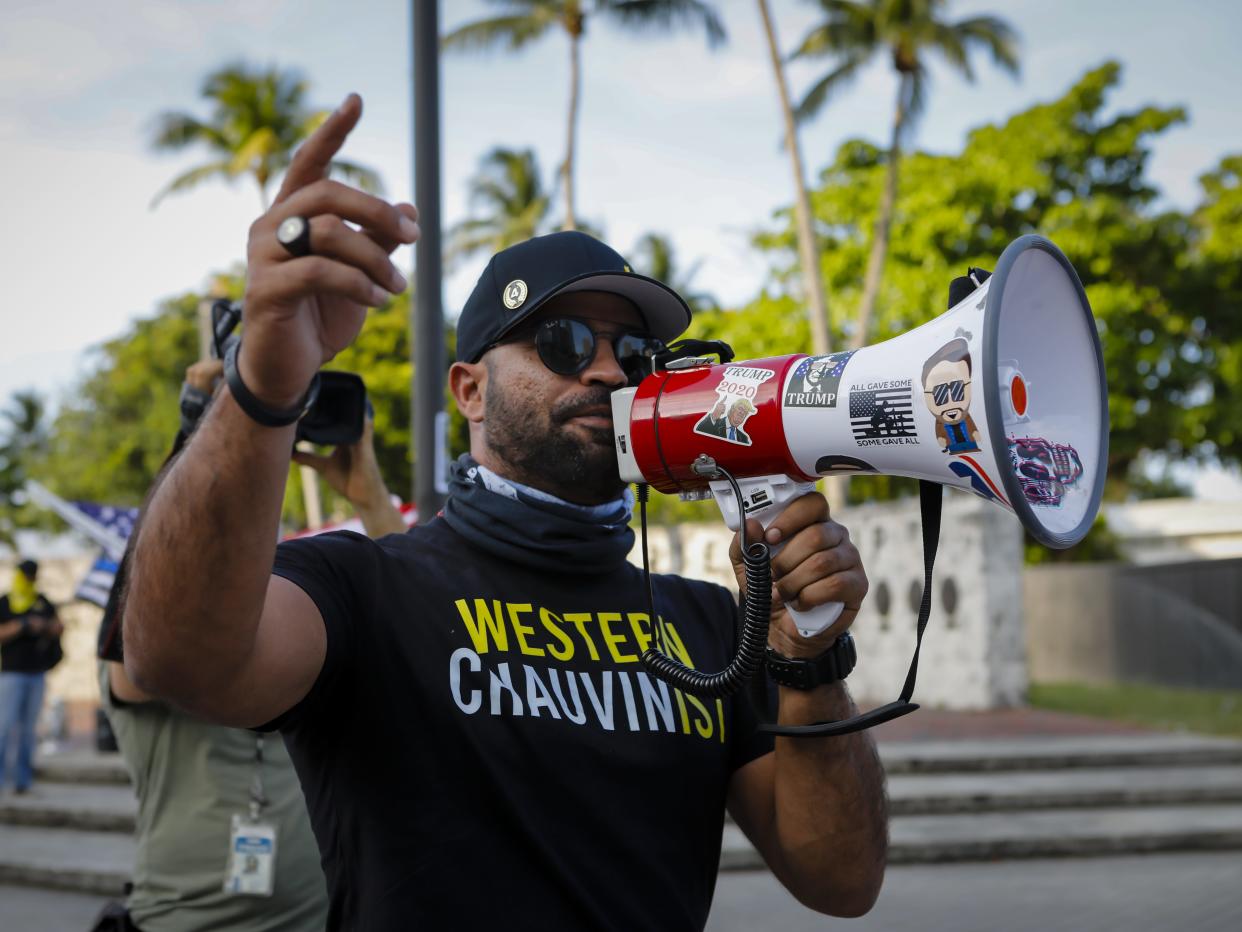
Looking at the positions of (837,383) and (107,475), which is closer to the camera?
(837,383)

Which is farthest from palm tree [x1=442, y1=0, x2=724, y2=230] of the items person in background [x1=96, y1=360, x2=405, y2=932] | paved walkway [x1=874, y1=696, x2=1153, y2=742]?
person in background [x1=96, y1=360, x2=405, y2=932]

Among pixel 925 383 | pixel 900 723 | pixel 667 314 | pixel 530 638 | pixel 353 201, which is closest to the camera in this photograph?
pixel 353 201

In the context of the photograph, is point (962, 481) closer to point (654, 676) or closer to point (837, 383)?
point (837, 383)

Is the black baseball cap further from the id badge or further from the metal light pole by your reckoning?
the metal light pole

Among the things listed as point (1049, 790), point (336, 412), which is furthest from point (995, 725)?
point (336, 412)

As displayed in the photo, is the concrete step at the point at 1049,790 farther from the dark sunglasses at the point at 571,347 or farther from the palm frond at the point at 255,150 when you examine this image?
the palm frond at the point at 255,150

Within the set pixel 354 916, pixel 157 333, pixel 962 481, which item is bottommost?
pixel 354 916

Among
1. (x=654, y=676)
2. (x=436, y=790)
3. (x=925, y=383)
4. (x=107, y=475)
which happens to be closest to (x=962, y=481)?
(x=925, y=383)

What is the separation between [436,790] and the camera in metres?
1.66

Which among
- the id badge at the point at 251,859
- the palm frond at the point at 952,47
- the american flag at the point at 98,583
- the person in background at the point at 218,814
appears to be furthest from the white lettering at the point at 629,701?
the palm frond at the point at 952,47

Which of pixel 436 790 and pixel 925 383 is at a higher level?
pixel 925 383

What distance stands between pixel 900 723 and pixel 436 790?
12.1 meters

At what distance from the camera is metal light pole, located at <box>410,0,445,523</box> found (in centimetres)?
536

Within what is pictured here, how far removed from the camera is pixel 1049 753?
998 cm
